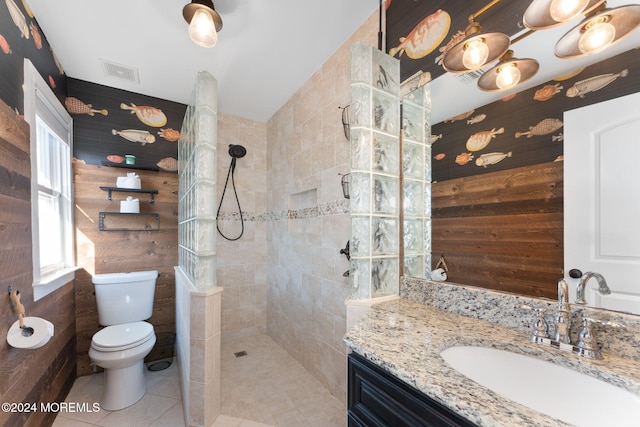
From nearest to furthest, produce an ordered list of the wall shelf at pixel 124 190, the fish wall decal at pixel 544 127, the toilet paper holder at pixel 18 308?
1. the fish wall decal at pixel 544 127
2. the toilet paper holder at pixel 18 308
3. the wall shelf at pixel 124 190

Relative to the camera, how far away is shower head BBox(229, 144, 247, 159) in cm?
290

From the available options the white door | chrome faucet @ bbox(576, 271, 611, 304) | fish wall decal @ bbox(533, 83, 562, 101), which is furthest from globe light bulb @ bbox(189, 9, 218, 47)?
chrome faucet @ bbox(576, 271, 611, 304)

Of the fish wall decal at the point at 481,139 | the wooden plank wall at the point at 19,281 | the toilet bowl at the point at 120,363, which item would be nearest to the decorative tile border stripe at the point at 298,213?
the fish wall decal at the point at 481,139

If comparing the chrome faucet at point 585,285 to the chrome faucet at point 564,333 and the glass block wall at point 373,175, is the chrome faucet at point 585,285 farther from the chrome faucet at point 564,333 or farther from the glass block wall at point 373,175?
the glass block wall at point 373,175

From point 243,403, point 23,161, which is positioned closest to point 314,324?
point 243,403

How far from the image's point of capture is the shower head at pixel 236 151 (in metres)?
2.90

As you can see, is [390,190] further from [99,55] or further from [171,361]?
[171,361]

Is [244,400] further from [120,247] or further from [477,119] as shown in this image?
[477,119]

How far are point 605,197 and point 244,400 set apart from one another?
2.28 m

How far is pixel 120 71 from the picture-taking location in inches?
85.5

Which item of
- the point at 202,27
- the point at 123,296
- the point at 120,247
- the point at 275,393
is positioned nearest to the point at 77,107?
the point at 120,247

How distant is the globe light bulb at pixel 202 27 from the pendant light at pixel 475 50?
3.81ft

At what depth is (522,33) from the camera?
0.94 m

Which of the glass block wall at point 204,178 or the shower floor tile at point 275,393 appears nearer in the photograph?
the glass block wall at point 204,178
